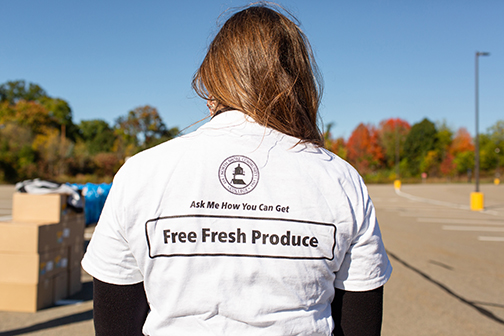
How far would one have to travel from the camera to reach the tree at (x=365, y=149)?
54.2 meters

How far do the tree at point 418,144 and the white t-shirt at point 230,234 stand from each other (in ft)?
204

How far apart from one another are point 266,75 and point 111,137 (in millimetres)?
58259

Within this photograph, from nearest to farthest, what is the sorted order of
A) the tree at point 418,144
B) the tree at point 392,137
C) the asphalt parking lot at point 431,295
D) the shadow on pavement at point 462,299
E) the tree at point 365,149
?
the asphalt parking lot at point 431,295 < the shadow on pavement at point 462,299 < the tree at point 365,149 < the tree at point 418,144 < the tree at point 392,137

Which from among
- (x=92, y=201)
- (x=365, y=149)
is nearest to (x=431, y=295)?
(x=92, y=201)

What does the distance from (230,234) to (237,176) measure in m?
0.15

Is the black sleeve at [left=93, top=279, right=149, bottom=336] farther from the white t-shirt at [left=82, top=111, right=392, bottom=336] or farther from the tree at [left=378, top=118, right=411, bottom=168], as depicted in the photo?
the tree at [left=378, top=118, right=411, bottom=168]

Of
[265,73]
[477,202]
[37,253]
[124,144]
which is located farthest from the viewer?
[124,144]

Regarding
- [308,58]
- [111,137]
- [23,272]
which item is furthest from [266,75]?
[111,137]

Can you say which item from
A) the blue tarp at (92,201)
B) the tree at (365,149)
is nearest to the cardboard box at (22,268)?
the blue tarp at (92,201)

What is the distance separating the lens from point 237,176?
2.95ft

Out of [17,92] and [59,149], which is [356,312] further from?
[17,92]

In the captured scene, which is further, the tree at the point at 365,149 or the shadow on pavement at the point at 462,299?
the tree at the point at 365,149

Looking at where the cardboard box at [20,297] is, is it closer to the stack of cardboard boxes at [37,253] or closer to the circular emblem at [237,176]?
the stack of cardboard boxes at [37,253]

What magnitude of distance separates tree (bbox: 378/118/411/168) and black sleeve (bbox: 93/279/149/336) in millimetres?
61664
